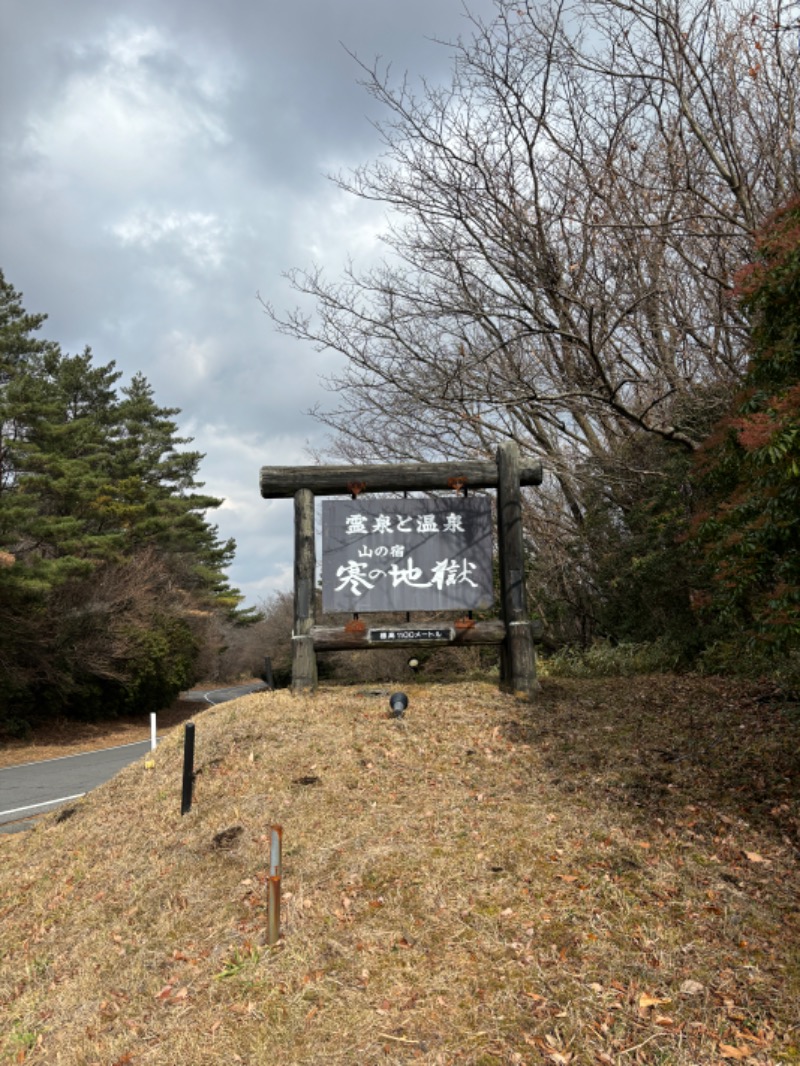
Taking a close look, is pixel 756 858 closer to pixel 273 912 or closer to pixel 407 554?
pixel 273 912

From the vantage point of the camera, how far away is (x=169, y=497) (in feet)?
142

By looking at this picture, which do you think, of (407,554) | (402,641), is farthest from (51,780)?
(407,554)

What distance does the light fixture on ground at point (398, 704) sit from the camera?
8.23 meters

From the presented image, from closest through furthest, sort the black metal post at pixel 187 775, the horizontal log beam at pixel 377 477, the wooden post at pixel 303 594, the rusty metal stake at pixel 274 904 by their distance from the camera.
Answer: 1. the rusty metal stake at pixel 274 904
2. the black metal post at pixel 187 775
3. the wooden post at pixel 303 594
4. the horizontal log beam at pixel 377 477

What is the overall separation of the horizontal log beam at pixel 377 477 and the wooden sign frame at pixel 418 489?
13 millimetres

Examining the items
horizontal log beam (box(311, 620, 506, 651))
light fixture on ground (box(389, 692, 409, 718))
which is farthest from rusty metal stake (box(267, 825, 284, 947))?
horizontal log beam (box(311, 620, 506, 651))

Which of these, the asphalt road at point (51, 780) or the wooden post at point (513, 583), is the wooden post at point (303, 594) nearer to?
the wooden post at point (513, 583)

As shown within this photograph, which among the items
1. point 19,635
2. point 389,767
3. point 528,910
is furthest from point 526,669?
point 19,635

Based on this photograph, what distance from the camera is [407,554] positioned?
9.39m

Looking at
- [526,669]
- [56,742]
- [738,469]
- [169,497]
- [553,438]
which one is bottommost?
[56,742]

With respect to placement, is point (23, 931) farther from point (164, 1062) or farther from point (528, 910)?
point (528, 910)

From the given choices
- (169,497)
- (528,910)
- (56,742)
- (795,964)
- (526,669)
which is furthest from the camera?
(169,497)

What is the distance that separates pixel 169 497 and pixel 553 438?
32427 millimetres

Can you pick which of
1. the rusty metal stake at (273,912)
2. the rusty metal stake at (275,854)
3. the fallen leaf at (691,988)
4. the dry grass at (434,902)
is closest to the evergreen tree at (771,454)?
the dry grass at (434,902)
